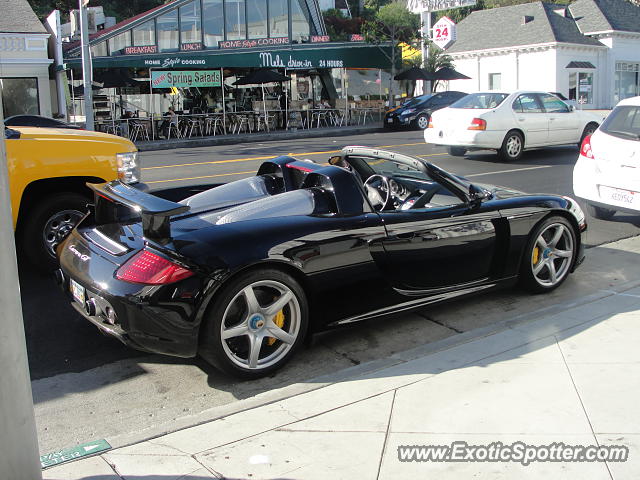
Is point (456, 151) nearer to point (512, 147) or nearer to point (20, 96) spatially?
point (512, 147)

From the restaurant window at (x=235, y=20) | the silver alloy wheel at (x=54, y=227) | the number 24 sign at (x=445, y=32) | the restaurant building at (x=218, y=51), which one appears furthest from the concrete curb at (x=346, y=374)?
the number 24 sign at (x=445, y=32)

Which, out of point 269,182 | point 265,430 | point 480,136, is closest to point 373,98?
point 480,136

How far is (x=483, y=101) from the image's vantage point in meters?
15.0

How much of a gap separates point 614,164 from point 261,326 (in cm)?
538

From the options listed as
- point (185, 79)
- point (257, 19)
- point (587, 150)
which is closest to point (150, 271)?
point (587, 150)

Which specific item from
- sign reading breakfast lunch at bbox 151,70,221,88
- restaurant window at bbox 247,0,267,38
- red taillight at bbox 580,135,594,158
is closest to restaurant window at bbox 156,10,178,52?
sign reading breakfast lunch at bbox 151,70,221,88

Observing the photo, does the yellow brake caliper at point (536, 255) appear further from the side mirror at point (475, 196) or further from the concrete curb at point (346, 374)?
the side mirror at point (475, 196)

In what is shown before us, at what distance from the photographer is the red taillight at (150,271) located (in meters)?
3.90

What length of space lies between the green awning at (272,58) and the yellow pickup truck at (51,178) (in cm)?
1984

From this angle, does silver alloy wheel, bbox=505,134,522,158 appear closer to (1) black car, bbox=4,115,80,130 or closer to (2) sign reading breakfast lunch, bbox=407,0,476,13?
(1) black car, bbox=4,115,80,130

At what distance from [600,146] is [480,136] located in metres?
6.42

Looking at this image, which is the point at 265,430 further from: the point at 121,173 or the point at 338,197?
Answer: the point at 121,173

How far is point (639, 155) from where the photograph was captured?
294 inches

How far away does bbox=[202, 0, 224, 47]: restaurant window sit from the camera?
2848 cm
